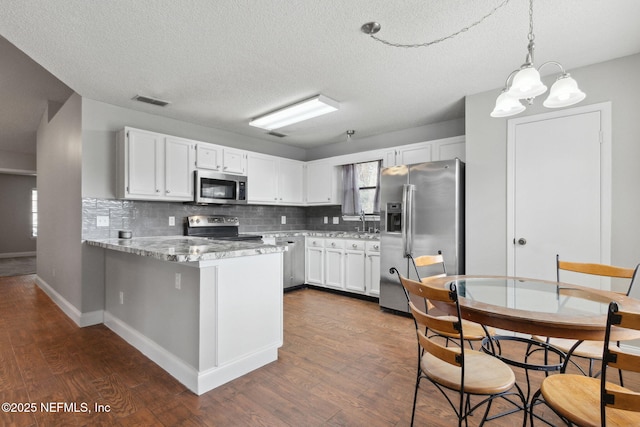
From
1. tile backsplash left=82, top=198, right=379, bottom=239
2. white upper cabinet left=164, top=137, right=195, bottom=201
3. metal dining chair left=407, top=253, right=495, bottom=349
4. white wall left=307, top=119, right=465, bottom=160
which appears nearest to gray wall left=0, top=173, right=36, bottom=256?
tile backsplash left=82, top=198, right=379, bottom=239

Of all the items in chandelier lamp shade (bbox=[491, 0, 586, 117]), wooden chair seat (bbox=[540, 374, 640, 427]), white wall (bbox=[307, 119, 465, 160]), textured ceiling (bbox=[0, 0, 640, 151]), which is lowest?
wooden chair seat (bbox=[540, 374, 640, 427])

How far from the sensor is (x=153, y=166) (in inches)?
145

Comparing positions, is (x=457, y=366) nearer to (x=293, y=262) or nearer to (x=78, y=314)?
(x=293, y=262)

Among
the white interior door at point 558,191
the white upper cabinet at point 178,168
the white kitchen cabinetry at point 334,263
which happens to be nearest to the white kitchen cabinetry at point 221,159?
the white upper cabinet at point 178,168

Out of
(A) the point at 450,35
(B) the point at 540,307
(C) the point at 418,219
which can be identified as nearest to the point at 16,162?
(C) the point at 418,219

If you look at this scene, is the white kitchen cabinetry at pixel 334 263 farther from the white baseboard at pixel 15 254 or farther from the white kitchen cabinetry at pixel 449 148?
the white baseboard at pixel 15 254

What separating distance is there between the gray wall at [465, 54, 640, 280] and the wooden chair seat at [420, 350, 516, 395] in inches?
72.8

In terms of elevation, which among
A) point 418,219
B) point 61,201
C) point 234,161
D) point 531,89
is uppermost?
point 234,161

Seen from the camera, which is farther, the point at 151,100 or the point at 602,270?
the point at 151,100

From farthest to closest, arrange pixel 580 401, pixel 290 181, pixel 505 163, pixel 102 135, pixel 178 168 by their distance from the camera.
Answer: pixel 290 181 → pixel 178 168 → pixel 102 135 → pixel 505 163 → pixel 580 401

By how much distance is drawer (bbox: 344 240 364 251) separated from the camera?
441cm

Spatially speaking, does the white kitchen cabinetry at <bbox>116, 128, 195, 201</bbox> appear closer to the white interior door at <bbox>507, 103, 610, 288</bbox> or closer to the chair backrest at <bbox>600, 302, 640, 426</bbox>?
the white interior door at <bbox>507, 103, 610, 288</bbox>

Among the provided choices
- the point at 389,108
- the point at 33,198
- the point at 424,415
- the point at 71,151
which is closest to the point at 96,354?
the point at 71,151

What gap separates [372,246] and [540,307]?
9.02ft
